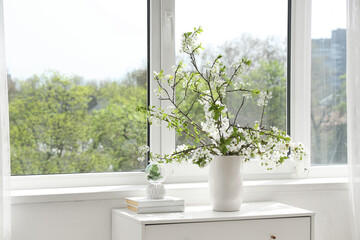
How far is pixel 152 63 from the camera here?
95.5 inches

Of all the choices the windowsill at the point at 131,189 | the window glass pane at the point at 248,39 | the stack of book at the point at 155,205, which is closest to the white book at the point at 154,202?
the stack of book at the point at 155,205

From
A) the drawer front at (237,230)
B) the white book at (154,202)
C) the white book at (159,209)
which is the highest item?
the white book at (154,202)

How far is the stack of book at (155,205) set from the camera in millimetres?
2039

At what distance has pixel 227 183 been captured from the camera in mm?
2098

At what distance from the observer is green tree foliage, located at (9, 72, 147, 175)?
224cm

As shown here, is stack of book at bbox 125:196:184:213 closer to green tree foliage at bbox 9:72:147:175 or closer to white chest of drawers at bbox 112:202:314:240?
white chest of drawers at bbox 112:202:314:240

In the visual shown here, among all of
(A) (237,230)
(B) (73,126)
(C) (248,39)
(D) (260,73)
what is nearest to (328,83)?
(D) (260,73)

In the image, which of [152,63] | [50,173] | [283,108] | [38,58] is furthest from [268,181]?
[38,58]

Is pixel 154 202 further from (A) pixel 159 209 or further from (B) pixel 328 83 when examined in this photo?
(B) pixel 328 83

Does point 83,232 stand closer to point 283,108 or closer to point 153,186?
point 153,186

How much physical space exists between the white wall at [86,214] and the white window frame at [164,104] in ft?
0.55

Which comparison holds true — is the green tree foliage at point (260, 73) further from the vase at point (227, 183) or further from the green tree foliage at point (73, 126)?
the vase at point (227, 183)

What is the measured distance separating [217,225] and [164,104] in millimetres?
684

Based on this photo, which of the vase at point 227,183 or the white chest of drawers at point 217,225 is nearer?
the white chest of drawers at point 217,225
